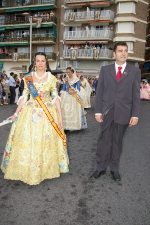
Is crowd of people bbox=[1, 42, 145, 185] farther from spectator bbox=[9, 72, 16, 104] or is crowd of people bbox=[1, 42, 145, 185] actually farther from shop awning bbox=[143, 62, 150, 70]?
shop awning bbox=[143, 62, 150, 70]

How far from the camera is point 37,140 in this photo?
10.4 ft

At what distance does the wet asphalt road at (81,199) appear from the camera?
8.17 ft

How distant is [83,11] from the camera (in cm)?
3228

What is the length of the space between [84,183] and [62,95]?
4000mm

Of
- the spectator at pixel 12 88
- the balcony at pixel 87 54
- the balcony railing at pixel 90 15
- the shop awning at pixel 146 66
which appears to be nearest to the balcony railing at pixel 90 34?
the balcony railing at pixel 90 15

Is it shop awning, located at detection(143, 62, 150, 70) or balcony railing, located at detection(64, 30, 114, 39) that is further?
shop awning, located at detection(143, 62, 150, 70)

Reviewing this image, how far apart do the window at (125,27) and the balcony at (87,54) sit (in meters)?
2.96

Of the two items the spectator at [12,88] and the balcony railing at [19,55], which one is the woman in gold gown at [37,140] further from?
the balcony railing at [19,55]

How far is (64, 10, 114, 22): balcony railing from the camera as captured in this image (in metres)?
31.0

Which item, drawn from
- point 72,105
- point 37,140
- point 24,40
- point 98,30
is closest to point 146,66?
point 98,30

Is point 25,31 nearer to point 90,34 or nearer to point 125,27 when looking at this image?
point 90,34

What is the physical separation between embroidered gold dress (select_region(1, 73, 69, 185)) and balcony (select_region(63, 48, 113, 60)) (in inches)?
1127

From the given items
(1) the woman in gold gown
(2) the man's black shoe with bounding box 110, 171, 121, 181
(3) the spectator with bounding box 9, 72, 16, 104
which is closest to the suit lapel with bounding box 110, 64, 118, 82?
(1) the woman in gold gown

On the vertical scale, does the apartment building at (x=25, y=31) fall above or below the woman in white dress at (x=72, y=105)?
above
